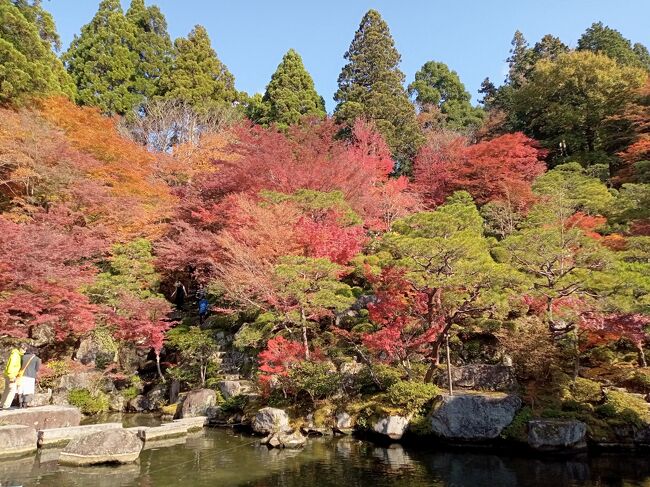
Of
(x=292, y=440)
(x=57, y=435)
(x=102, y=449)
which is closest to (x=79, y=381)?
(x=57, y=435)

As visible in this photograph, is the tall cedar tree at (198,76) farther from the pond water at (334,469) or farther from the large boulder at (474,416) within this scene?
the large boulder at (474,416)

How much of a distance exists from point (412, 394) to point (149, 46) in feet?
102

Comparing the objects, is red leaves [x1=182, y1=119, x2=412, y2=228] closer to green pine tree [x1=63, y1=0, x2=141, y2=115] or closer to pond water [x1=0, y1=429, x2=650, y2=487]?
pond water [x1=0, y1=429, x2=650, y2=487]

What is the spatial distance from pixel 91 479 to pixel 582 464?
879 centimetres

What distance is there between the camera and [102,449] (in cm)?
873

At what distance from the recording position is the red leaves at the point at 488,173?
64.3 ft

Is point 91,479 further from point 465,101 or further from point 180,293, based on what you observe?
point 465,101

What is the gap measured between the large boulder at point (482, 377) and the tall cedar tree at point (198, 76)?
23.3m

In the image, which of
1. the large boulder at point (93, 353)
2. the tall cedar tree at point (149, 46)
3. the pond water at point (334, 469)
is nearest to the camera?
the pond water at point (334, 469)

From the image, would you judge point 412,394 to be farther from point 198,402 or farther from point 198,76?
point 198,76

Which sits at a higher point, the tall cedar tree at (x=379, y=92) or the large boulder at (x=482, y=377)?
the tall cedar tree at (x=379, y=92)

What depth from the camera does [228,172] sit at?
1881cm

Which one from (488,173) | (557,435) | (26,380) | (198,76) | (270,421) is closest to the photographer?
(557,435)

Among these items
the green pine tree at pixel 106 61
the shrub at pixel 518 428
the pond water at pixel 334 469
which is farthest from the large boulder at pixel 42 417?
the green pine tree at pixel 106 61
